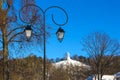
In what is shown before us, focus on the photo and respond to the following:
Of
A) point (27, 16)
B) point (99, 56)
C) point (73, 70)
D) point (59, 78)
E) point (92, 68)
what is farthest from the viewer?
point (73, 70)

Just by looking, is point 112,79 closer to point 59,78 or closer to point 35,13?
point 59,78

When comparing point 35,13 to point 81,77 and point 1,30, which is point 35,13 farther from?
point 81,77

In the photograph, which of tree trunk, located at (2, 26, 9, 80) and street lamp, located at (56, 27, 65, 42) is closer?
street lamp, located at (56, 27, 65, 42)

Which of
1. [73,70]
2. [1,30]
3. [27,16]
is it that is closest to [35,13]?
[27,16]

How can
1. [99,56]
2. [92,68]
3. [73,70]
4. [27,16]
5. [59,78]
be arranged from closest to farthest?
[27,16] → [99,56] → [92,68] → [59,78] → [73,70]

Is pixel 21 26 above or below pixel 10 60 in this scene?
above

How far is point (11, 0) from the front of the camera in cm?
3127

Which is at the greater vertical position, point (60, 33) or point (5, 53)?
point (60, 33)

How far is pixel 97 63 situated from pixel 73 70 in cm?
2535

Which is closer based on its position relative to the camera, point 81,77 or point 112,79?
point 112,79

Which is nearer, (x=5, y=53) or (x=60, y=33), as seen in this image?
(x=60, y=33)

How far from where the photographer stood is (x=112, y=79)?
87500mm

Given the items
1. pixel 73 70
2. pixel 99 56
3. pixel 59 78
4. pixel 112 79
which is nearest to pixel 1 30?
pixel 99 56

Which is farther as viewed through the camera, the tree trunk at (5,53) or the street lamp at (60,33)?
the tree trunk at (5,53)
